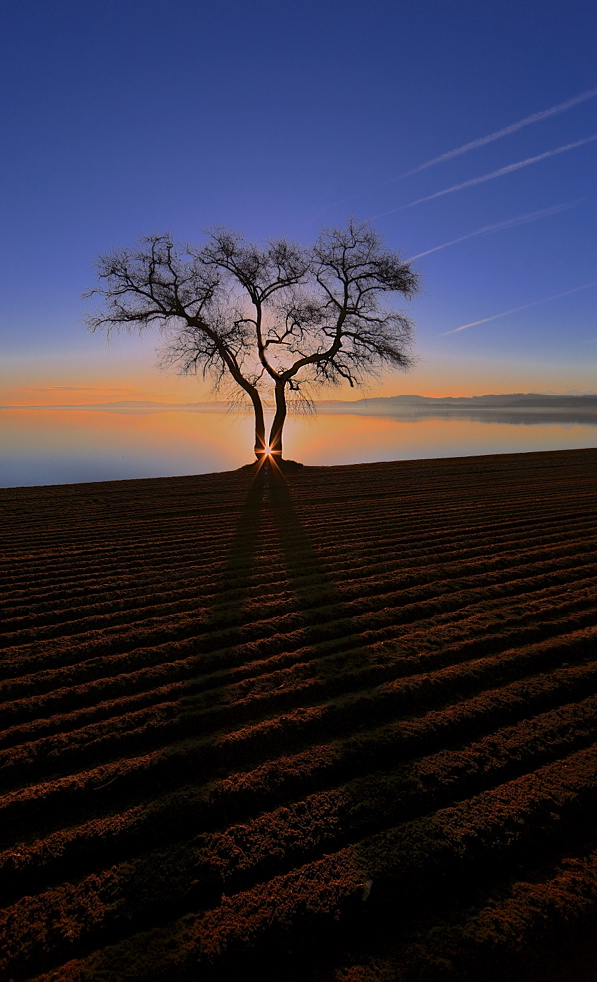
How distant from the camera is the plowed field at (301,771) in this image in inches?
64.6

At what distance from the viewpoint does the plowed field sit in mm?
1641

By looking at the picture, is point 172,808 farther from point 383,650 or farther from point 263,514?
point 263,514

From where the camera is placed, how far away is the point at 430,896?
1775mm

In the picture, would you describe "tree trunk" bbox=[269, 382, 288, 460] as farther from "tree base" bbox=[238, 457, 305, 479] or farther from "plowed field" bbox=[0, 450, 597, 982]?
"plowed field" bbox=[0, 450, 597, 982]

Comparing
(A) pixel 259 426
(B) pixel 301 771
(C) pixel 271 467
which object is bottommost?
(B) pixel 301 771

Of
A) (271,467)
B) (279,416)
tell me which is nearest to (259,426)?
(279,416)

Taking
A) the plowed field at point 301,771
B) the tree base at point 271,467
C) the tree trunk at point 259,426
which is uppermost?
the tree trunk at point 259,426

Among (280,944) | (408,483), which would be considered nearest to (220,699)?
(280,944)

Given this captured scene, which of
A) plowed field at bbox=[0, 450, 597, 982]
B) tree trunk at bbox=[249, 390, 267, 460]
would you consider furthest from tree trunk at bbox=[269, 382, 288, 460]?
plowed field at bbox=[0, 450, 597, 982]

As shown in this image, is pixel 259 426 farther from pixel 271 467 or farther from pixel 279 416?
pixel 271 467

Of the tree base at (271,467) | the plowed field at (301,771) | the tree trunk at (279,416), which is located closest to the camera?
the plowed field at (301,771)

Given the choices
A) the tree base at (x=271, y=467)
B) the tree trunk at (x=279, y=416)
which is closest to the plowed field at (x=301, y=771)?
the tree base at (x=271, y=467)

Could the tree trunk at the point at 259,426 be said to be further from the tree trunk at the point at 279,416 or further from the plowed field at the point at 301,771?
the plowed field at the point at 301,771

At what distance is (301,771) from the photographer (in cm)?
225
